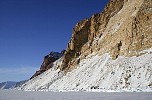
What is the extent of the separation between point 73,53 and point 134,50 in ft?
221

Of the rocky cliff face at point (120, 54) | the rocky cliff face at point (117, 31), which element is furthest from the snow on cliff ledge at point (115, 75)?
the rocky cliff face at point (117, 31)

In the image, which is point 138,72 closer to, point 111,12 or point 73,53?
point 111,12

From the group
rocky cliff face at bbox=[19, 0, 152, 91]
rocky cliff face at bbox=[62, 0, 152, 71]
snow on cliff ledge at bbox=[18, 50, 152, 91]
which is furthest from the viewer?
rocky cliff face at bbox=[62, 0, 152, 71]

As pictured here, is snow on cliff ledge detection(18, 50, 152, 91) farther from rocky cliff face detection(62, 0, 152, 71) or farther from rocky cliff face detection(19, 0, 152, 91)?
rocky cliff face detection(62, 0, 152, 71)

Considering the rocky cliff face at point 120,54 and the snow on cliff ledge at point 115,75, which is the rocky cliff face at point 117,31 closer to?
the rocky cliff face at point 120,54

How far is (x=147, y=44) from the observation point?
81.4 metres

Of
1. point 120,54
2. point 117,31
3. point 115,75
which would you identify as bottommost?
point 115,75

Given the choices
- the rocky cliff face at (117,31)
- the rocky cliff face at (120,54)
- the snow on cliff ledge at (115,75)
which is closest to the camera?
the snow on cliff ledge at (115,75)

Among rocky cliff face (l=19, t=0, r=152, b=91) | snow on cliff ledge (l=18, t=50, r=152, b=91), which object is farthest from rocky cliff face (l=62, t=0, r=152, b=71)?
snow on cliff ledge (l=18, t=50, r=152, b=91)

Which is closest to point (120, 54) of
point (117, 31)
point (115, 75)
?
point (115, 75)

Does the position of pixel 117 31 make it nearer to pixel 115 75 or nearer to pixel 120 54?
pixel 120 54

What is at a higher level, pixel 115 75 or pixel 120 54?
pixel 120 54

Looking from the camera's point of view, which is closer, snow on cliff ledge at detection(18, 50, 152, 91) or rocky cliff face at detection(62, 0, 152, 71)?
snow on cliff ledge at detection(18, 50, 152, 91)

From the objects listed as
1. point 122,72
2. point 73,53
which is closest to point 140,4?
point 122,72
